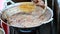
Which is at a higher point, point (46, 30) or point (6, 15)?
point (6, 15)

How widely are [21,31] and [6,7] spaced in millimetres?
224

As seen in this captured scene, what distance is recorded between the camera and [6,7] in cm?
101

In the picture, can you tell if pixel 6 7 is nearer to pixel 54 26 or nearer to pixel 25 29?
pixel 25 29

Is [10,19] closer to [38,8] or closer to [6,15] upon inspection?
[6,15]

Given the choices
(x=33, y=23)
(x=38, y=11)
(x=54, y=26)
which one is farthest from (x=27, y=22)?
(x=54, y=26)

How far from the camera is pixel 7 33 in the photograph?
1054 millimetres

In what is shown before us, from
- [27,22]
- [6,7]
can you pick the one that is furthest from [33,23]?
[6,7]

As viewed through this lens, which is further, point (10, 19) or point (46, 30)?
point (46, 30)

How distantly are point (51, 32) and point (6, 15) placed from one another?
0.33 meters

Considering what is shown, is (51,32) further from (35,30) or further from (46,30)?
(35,30)

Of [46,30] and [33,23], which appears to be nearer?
[33,23]

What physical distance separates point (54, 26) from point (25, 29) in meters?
0.29

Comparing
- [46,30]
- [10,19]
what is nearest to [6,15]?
[10,19]

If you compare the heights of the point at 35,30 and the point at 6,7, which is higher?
the point at 6,7
